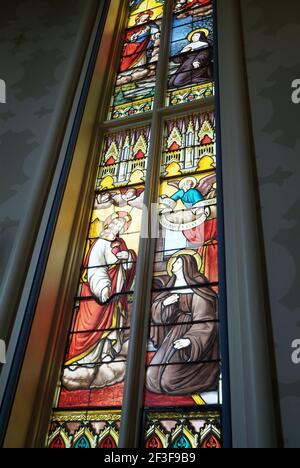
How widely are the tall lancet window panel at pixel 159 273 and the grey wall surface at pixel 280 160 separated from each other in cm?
29

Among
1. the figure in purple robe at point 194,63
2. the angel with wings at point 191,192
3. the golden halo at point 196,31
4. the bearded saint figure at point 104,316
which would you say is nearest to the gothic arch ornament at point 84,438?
the bearded saint figure at point 104,316

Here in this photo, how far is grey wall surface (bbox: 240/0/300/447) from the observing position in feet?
7.67

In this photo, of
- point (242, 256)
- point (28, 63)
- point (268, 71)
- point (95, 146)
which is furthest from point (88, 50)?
point (242, 256)

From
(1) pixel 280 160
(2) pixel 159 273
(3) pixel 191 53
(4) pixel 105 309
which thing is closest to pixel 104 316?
(4) pixel 105 309

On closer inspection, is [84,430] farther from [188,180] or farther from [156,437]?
[188,180]

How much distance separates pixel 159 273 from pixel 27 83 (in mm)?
2609

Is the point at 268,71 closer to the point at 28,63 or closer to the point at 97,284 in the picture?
the point at 97,284

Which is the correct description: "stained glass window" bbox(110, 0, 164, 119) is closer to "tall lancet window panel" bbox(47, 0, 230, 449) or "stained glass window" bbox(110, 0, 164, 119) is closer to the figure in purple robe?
"tall lancet window panel" bbox(47, 0, 230, 449)

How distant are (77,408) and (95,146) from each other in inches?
89.0

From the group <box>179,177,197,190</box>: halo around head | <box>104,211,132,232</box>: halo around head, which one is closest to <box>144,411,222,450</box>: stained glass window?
<box>104,211,132,232</box>: halo around head

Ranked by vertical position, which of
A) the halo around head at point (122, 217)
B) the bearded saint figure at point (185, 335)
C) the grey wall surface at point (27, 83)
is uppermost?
the grey wall surface at point (27, 83)

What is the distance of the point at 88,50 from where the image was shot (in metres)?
4.58

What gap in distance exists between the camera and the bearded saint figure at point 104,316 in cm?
290

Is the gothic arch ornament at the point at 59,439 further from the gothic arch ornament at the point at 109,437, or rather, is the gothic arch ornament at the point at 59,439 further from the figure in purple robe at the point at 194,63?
the figure in purple robe at the point at 194,63
